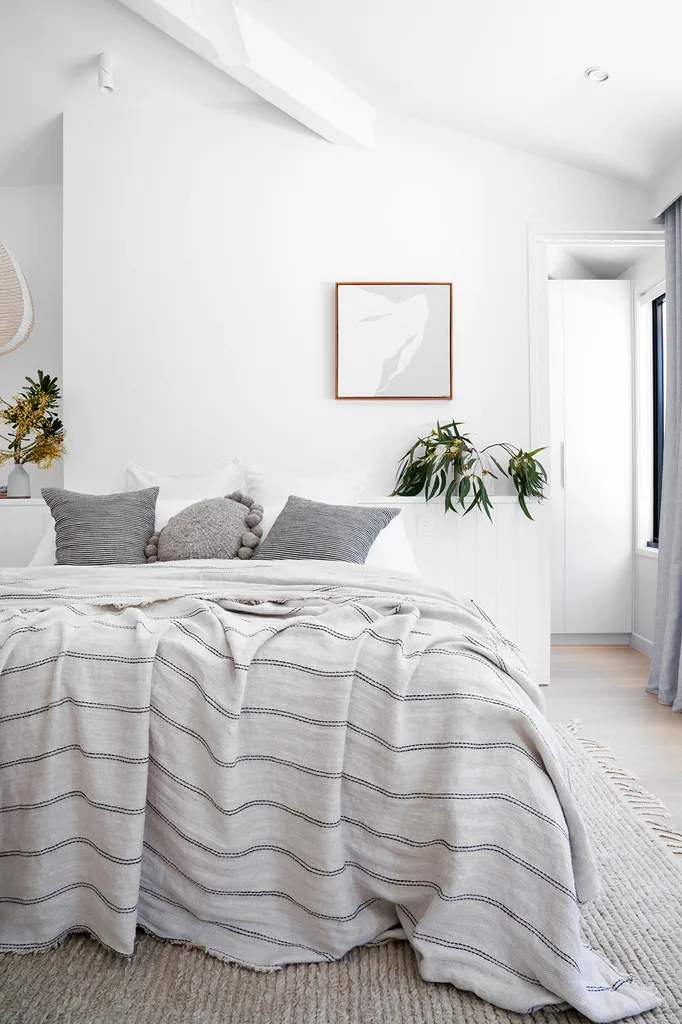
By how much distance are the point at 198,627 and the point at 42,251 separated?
11.0 feet

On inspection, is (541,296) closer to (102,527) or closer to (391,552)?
(391,552)

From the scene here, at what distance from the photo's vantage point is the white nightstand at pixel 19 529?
12.4 feet

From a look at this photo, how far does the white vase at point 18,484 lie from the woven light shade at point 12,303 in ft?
3.11

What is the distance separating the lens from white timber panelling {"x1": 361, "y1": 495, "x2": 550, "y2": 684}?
12.4 ft

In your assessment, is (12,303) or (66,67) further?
(66,67)

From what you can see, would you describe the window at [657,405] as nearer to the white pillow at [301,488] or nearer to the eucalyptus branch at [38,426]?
the white pillow at [301,488]

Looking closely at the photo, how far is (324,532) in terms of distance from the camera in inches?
108

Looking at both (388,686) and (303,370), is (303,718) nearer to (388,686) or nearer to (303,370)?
(388,686)

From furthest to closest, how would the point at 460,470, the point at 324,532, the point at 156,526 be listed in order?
the point at 460,470 < the point at 156,526 < the point at 324,532

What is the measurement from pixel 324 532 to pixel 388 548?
33 centimetres

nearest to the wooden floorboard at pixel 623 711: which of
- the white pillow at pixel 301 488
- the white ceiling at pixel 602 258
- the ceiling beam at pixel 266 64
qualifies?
the white pillow at pixel 301 488

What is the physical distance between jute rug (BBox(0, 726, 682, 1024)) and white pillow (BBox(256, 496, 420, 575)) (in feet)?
4.59

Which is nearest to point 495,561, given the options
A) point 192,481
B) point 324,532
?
point 324,532

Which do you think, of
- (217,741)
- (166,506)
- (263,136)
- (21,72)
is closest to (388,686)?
(217,741)
